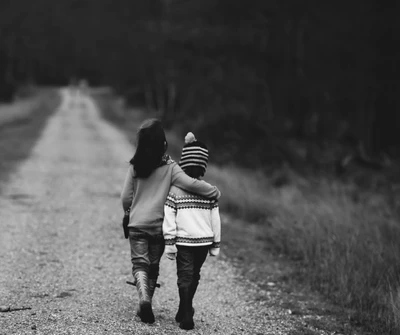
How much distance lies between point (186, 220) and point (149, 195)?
381 millimetres

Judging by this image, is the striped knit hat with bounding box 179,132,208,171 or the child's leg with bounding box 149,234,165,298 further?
the child's leg with bounding box 149,234,165,298

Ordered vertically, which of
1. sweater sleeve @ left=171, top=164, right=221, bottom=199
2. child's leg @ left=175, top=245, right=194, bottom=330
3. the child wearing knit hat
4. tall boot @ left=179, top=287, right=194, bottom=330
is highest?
sweater sleeve @ left=171, top=164, right=221, bottom=199

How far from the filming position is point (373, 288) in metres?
5.39

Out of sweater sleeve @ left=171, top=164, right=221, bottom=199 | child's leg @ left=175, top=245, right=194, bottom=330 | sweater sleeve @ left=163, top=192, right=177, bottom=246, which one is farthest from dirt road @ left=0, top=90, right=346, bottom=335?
sweater sleeve @ left=171, top=164, right=221, bottom=199

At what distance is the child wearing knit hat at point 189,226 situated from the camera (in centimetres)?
396

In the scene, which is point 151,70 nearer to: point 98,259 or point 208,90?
point 208,90

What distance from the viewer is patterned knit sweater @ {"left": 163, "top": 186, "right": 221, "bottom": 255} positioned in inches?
155

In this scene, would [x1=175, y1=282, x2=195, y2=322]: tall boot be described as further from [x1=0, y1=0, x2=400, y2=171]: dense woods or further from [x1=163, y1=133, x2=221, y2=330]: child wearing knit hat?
[x1=0, y1=0, x2=400, y2=171]: dense woods

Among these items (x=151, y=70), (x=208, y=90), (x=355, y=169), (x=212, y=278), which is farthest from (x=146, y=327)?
(x=151, y=70)

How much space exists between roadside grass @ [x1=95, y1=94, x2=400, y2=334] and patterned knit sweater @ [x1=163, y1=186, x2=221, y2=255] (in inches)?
73.4

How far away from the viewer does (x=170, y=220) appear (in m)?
3.97

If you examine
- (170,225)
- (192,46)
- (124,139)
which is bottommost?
(124,139)

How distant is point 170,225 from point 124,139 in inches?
714

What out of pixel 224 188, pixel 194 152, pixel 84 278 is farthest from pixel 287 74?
pixel 194 152
